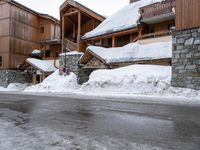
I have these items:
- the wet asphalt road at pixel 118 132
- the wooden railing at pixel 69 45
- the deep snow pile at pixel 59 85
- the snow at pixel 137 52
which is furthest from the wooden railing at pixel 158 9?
the wet asphalt road at pixel 118 132

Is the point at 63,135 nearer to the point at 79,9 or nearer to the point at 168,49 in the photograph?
the point at 168,49

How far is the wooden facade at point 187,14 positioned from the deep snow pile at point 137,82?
3.13 metres

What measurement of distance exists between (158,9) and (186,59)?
30.3 feet

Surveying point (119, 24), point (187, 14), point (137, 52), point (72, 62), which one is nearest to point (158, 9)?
point (137, 52)

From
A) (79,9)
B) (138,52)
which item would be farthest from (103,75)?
(79,9)

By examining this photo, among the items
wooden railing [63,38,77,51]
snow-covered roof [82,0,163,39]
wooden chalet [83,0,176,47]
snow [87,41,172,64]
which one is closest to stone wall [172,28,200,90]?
snow [87,41,172,64]

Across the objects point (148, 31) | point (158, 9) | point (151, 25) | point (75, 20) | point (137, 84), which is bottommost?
point (137, 84)

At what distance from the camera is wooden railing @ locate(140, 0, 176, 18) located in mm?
20219

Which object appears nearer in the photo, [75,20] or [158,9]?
[158,9]

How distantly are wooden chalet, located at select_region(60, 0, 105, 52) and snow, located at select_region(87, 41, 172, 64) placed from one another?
24.0 feet

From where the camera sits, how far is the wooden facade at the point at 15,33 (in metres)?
32.1

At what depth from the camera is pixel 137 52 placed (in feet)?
63.6

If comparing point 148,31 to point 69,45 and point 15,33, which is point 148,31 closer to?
point 69,45

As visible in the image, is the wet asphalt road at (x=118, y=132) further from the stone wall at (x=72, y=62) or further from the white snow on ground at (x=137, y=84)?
the stone wall at (x=72, y=62)
